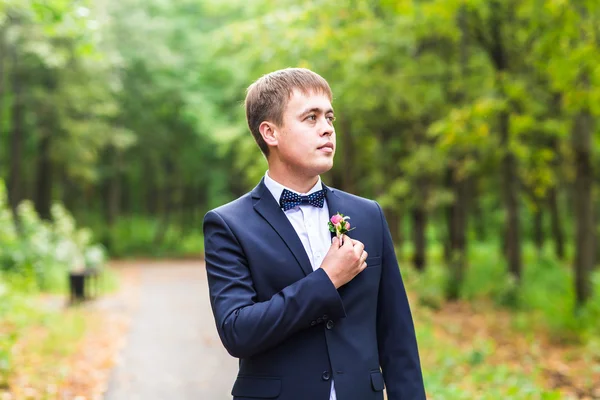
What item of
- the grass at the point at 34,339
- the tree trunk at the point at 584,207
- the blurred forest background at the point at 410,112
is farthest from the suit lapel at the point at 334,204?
the tree trunk at the point at 584,207

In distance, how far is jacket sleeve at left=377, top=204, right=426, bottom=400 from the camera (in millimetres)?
2848

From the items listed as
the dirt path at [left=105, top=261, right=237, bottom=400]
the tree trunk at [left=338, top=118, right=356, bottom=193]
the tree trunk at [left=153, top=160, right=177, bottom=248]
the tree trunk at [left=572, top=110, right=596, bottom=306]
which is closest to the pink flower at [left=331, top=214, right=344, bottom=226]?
the dirt path at [left=105, top=261, right=237, bottom=400]

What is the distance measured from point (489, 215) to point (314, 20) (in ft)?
94.5

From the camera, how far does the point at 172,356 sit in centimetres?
1107

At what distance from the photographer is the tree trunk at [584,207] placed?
550 inches

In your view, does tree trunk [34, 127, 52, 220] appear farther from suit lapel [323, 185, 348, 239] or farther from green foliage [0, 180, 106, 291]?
suit lapel [323, 185, 348, 239]

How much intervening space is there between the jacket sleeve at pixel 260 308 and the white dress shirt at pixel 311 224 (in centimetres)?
19

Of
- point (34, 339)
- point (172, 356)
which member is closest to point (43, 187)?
point (34, 339)

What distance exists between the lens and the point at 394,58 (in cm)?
1644

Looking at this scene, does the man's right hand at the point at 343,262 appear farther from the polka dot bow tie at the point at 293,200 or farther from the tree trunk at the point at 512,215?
the tree trunk at the point at 512,215

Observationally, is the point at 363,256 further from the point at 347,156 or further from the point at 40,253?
the point at 347,156

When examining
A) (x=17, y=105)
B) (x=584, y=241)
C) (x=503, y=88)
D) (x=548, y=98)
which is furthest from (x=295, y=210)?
(x=17, y=105)

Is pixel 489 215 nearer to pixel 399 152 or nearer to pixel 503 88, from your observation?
pixel 399 152

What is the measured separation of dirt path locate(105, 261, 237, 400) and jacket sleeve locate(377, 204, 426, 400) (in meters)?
5.77
